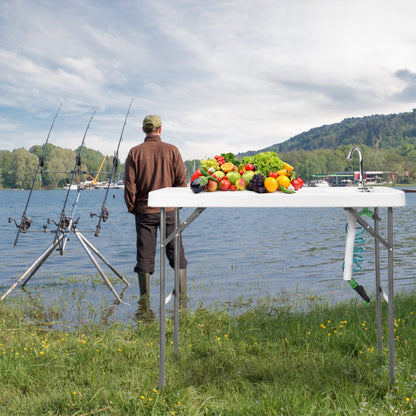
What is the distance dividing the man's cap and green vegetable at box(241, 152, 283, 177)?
2680 millimetres

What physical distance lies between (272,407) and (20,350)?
2607 millimetres

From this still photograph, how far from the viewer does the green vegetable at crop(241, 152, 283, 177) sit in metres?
3.67

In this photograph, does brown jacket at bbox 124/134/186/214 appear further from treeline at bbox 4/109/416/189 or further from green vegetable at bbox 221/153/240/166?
treeline at bbox 4/109/416/189

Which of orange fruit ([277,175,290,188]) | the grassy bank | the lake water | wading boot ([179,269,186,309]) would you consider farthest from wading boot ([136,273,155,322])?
orange fruit ([277,175,290,188])

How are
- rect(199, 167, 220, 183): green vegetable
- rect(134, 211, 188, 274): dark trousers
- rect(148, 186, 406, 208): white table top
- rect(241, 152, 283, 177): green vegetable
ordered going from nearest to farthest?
Answer: rect(148, 186, 406, 208): white table top, rect(199, 167, 220, 183): green vegetable, rect(241, 152, 283, 177): green vegetable, rect(134, 211, 188, 274): dark trousers

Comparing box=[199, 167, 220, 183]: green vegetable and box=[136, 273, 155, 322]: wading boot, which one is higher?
box=[199, 167, 220, 183]: green vegetable

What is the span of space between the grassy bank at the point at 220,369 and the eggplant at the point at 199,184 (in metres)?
1.40

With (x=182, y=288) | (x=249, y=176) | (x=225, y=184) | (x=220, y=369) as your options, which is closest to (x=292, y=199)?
(x=249, y=176)

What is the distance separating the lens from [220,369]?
4.07m

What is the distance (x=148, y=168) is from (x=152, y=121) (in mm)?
602

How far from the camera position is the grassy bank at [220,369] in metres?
3.23

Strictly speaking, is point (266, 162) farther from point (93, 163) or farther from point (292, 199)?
point (93, 163)

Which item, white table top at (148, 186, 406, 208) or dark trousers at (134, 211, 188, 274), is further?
dark trousers at (134, 211, 188, 274)

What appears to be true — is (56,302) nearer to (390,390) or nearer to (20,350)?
(20,350)
